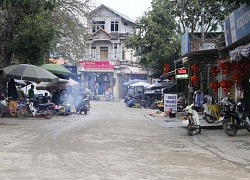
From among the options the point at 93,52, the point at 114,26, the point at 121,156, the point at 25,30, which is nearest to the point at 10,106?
the point at 25,30

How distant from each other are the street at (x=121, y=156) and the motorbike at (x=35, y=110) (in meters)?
6.39

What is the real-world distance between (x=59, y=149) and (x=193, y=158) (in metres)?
3.36

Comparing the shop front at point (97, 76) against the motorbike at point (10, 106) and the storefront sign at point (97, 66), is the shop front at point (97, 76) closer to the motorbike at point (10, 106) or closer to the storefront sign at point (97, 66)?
the storefront sign at point (97, 66)

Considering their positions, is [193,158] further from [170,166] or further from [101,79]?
[101,79]

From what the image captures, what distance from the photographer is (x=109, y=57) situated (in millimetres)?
55750

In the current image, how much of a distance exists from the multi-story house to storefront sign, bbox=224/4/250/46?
1540 inches

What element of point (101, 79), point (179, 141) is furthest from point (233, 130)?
point (101, 79)

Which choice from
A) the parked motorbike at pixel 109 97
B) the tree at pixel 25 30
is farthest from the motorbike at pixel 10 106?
the parked motorbike at pixel 109 97

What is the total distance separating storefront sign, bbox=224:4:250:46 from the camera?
12.8 metres

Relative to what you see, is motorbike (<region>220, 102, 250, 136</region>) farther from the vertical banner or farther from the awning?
the awning

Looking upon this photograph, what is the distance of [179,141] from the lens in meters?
12.2

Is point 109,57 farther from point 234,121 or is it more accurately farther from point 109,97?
point 234,121

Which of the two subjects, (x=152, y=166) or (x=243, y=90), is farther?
A: (x=243, y=90)

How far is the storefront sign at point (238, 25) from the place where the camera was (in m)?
12.8
